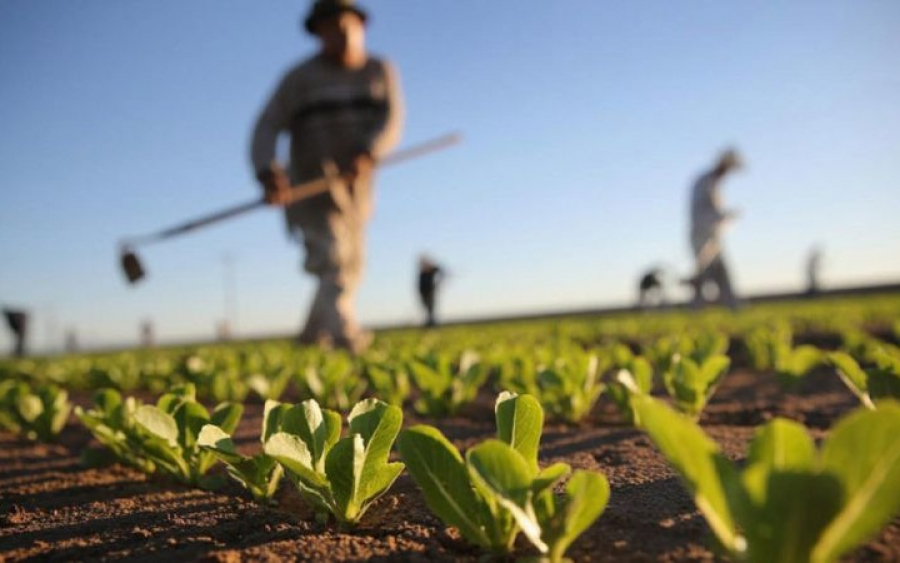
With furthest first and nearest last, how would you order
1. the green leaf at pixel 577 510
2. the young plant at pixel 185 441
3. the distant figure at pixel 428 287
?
the distant figure at pixel 428 287 < the young plant at pixel 185 441 < the green leaf at pixel 577 510

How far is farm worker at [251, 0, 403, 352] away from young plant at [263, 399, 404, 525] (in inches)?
191

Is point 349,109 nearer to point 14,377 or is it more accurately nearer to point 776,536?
point 14,377

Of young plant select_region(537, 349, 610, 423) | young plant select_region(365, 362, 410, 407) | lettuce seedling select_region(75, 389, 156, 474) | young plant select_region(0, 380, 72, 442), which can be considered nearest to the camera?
lettuce seedling select_region(75, 389, 156, 474)

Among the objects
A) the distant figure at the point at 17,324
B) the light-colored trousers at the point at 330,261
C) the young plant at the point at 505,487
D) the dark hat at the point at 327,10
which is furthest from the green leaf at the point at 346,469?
the distant figure at the point at 17,324

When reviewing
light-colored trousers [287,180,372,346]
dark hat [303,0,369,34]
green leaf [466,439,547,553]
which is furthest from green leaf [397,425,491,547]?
dark hat [303,0,369,34]

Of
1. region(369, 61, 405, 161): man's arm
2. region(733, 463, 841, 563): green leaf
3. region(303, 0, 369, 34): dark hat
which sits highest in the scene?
region(303, 0, 369, 34): dark hat

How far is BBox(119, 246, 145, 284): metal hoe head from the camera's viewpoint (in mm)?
5578

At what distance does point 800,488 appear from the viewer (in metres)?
0.62

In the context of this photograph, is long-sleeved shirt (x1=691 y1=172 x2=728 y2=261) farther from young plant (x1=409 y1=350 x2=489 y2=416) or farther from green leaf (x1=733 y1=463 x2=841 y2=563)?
green leaf (x1=733 y1=463 x2=841 y2=563)

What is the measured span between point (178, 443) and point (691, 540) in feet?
4.07

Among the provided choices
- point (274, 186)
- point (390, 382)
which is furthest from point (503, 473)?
point (274, 186)

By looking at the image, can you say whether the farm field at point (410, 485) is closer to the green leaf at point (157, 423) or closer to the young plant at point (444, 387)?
the young plant at point (444, 387)

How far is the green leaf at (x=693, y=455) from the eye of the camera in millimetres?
673

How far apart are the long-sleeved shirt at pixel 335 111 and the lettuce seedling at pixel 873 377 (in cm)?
514
